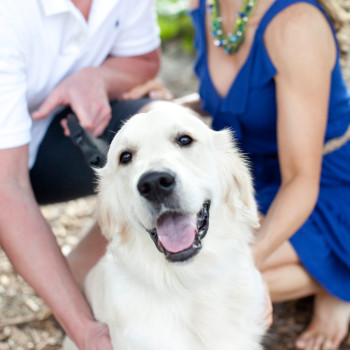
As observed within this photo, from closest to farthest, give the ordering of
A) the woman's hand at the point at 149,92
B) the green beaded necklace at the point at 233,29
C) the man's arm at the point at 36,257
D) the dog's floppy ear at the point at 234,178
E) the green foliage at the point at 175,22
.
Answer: the dog's floppy ear at the point at 234,178 < the man's arm at the point at 36,257 < the green beaded necklace at the point at 233,29 < the woman's hand at the point at 149,92 < the green foliage at the point at 175,22

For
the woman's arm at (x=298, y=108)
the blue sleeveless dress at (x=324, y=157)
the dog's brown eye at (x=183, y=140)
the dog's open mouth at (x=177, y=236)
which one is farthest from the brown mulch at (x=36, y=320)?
the dog's brown eye at (x=183, y=140)

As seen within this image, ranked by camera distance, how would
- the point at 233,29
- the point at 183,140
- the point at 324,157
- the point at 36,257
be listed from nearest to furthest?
the point at 183,140, the point at 36,257, the point at 233,29, the point at 324,157

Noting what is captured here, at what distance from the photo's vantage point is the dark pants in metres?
2.36

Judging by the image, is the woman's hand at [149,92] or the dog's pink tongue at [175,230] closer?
the dog's pink tongue at [175,230]

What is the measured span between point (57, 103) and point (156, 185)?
2.93ft

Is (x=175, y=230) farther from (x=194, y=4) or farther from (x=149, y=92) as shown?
(x=194, y=4)

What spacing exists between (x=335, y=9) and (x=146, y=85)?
914 mm

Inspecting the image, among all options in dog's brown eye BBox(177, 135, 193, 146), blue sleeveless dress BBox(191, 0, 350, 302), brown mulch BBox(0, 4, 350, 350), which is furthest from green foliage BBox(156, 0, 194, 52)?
dog's brown eye BBox(177, 135, 193, 146)

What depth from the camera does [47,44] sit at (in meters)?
2.17

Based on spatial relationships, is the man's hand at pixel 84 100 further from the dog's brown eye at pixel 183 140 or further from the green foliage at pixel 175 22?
the green foliage at pixel 175 22

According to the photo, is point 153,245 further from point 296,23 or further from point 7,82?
point 296,23

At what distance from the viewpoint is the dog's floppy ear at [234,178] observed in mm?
1751

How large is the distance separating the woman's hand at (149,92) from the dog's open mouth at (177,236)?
1.08m

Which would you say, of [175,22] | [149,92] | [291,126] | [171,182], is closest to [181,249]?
[171,182]
